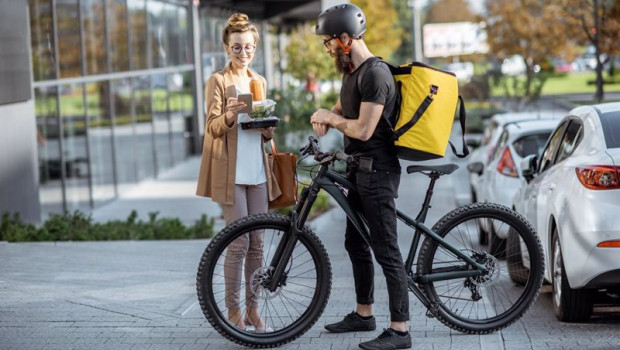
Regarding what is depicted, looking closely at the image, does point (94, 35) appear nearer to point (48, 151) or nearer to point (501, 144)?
point (48, 151)

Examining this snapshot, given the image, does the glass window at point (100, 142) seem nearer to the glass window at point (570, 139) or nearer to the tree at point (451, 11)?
the glass window at point (570, 139)

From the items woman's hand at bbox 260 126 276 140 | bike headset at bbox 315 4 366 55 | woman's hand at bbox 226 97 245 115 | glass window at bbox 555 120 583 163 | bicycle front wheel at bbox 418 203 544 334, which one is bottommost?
bicycle front wheel at bbox 418 203 544 334

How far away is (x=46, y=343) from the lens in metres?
6.69

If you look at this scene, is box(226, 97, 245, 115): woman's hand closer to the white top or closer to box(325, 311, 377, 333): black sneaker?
the white top

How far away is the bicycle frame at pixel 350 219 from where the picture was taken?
6465 millimetres

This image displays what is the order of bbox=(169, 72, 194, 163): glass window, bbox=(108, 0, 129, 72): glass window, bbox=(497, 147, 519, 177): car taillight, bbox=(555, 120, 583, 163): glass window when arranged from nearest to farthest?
1. bbox=(555, 120, 583, 163): glass window
2. bbox=(497, 147, 519, 177): car taillight
3. bbox=(108, 0, 129, 72): glass window
4. bbox=(169, 72, 194, 163): glass window

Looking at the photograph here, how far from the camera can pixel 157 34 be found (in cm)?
2280

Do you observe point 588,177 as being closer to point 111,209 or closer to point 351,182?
point 351,182

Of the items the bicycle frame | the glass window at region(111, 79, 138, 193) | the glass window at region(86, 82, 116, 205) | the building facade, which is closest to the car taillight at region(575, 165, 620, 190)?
the bicycle frame

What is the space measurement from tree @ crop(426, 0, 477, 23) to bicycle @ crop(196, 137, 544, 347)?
82901 mm

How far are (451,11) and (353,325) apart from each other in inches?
3476

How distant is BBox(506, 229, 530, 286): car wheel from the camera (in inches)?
272

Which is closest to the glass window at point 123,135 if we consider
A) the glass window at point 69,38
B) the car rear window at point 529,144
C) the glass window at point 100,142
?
the glass window at point 100,142

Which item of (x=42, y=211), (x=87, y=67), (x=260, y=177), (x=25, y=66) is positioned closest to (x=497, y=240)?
(x=260, y=177)
